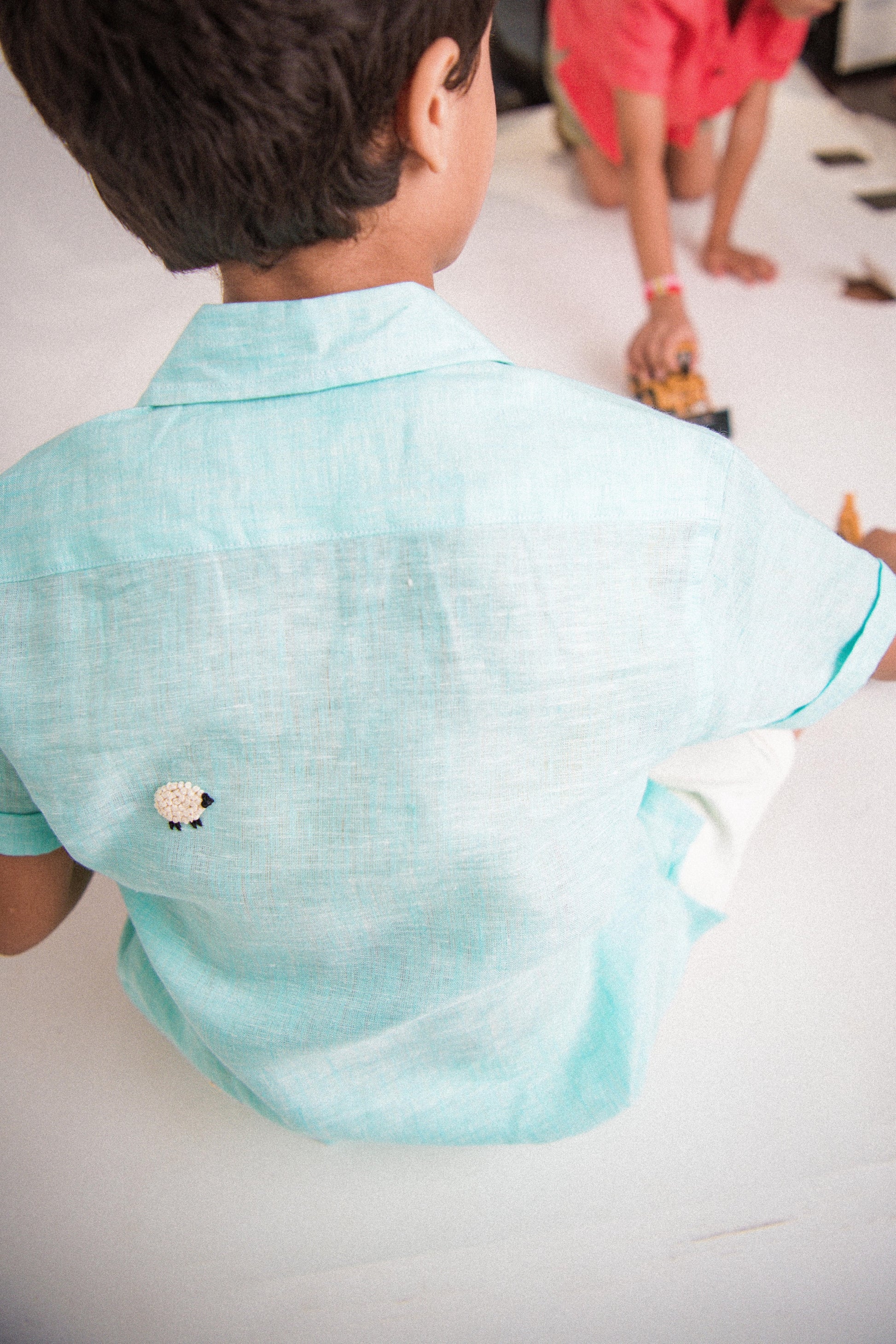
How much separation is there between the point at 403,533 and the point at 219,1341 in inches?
27.2

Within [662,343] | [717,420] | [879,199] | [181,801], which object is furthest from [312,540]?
[879,199]

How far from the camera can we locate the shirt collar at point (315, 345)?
1.59ft

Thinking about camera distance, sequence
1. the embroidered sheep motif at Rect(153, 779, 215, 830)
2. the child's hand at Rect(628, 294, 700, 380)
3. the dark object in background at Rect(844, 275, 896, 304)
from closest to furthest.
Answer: the embroidered sheep motif at Rect(153, 779, 215, 830)
the child's hand at Rect(628, 294, 700, 380)
the dark object in background at Rect(844, 275, 896, 304)

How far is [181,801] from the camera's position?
1.66 feet

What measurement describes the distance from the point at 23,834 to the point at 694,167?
6.31 ft

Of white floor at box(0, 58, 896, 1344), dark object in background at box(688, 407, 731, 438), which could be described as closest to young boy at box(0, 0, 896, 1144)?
white floor at box(0, 58, 896, 1344)

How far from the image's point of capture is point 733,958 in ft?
3.05

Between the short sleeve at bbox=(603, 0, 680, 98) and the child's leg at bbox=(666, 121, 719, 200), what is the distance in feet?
1.32

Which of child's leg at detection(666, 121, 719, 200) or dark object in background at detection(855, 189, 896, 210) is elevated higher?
child's leg at detection(666, 121, 719, 200)

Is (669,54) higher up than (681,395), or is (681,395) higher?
(669,54)

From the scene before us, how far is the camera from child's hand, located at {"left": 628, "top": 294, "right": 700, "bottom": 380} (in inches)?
56.9

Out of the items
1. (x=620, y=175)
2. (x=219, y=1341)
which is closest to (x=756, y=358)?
(x=620, y=175)

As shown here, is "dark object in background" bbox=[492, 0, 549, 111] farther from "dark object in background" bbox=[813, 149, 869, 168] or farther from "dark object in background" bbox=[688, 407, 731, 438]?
"dark object in background" bbox=[688, 407, 731, 438]

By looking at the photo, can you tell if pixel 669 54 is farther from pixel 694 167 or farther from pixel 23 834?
pixel 23 834
